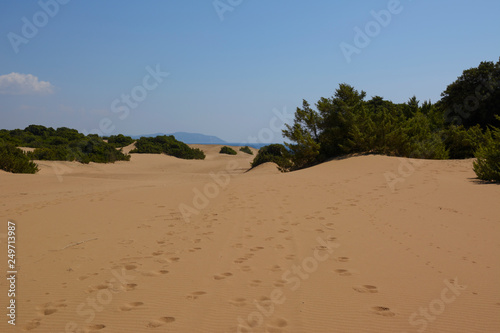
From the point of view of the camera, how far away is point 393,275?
3.30 meters

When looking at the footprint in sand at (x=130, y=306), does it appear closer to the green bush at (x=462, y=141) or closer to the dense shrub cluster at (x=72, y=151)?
the green bush at (x=462, y=141)

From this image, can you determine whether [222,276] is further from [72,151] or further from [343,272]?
[72,151]

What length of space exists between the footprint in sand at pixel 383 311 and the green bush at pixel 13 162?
14804mm

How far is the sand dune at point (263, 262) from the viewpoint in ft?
8.37

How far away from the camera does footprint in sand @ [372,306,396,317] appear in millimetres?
2561

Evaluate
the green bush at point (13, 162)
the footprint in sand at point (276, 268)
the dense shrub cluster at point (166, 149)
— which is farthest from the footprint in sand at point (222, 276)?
the dense shrub cluster at point (166, 149)

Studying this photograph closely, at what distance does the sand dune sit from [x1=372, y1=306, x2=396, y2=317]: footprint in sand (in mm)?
14

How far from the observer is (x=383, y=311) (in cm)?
261

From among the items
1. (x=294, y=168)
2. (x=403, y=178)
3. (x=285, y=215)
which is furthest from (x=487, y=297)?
(x=294, y=168)

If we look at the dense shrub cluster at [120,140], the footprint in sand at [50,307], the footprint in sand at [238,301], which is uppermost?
the dense shrub cluster at [120,140]

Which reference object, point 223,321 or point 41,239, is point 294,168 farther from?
point 223,321

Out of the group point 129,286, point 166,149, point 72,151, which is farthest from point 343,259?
point 166,149

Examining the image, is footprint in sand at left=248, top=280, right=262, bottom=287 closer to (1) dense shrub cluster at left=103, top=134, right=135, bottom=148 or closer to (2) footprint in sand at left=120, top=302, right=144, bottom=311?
(2) footprint in sand at left=120, top=302, right=144, bottom=311

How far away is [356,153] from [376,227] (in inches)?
377
